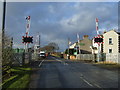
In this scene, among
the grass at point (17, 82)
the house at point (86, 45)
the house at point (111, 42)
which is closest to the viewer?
the grass at point (17, 82)

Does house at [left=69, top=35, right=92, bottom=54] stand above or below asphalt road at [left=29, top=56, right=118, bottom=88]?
above

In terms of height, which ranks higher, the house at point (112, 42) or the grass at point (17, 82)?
the house at point (112, 42)

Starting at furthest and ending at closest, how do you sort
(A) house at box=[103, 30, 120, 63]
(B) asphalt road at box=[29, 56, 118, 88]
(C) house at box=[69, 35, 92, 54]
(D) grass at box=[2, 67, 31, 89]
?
(C) house at box=[69, 35, 92, 54], (A) house at box=[103, 30, 120, 63], (B) asphalt road at box=[29, 56, 118, 88], (D) grass at box=[2, 67, 31, 89]

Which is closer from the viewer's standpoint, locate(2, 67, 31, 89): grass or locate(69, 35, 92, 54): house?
locate(2, 67, 31, 89): grass

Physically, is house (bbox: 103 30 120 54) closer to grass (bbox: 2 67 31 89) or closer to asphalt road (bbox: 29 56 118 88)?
asphalt road (bbox: 29 56 118 88)

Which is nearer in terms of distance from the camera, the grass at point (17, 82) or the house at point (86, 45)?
the grass at point (17, 82)

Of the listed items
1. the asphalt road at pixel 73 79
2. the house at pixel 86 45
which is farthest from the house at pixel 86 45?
the asphalt road at pixel 73 79

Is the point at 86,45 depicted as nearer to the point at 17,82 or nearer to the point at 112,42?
the point at 112,42

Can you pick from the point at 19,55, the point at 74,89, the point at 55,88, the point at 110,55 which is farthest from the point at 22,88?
the point at 110,55

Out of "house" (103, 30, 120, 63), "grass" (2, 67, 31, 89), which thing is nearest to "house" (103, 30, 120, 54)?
"house" (103, 30, 120, 63)

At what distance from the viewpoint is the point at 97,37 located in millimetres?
28250

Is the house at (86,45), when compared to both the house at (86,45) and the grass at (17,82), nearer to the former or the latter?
the house at (86,45)

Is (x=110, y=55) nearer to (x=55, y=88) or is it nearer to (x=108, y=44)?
(x=108, y=44)

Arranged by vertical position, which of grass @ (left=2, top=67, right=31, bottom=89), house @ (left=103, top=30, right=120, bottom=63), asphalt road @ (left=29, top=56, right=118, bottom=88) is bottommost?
asphalt road @ (left=29, top=56, right=118, bottom=88)
